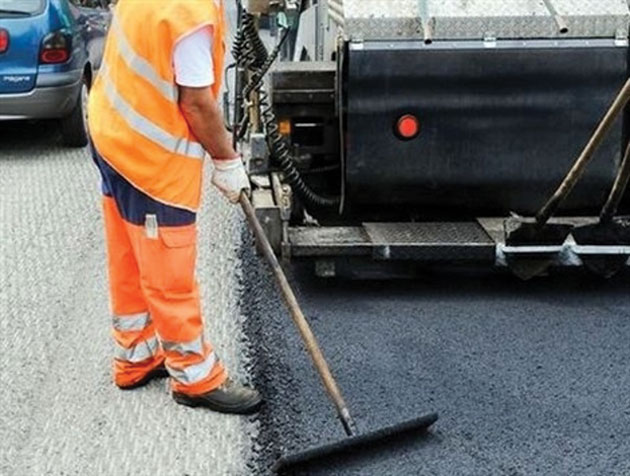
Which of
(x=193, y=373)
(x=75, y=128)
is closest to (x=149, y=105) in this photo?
(x=193, y=373)

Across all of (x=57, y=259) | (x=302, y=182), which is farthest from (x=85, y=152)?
(x=302, y=182)

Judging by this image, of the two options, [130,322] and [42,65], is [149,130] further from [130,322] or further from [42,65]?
[42,65]

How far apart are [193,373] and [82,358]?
76 centimetres

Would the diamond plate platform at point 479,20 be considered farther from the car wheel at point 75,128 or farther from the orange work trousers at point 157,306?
the car wheel at point 75,128

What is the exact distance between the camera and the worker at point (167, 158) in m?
3.87

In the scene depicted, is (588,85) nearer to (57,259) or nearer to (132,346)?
(132,346)

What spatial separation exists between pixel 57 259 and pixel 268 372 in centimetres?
197

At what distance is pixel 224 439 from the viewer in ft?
13.2

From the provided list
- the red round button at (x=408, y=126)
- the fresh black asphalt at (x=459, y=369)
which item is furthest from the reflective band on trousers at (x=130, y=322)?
the red round button at (x=408, y=126)

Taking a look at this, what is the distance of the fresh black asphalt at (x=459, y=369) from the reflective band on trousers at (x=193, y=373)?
276 mm

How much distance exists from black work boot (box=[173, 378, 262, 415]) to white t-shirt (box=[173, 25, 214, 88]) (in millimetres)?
1149

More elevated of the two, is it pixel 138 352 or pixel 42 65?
pixel 138 352

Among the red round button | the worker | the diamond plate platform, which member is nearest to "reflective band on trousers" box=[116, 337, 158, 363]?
Result: the worker

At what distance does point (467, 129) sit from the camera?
5.36 meters
